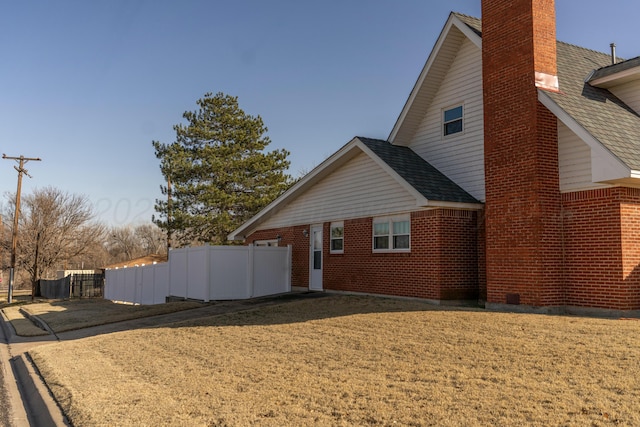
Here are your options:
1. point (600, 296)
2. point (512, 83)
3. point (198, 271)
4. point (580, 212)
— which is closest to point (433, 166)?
point (512, 83)

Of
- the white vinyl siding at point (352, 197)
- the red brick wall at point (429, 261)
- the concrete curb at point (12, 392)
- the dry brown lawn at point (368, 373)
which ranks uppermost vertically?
the white vinyl siding at point (352, 197)

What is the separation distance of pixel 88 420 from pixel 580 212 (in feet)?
35.3

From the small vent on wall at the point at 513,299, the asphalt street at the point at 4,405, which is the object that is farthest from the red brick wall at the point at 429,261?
→ the asphalt street at the point at 4,405

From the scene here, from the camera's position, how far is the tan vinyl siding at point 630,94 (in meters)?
13.6

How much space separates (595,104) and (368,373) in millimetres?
9719

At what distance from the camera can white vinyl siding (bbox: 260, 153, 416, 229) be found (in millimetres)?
16000

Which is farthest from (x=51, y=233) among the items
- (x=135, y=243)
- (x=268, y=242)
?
(x=135, y=243)

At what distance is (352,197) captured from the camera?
58.8 ft

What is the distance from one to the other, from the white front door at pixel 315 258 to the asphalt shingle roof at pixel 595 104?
29.4 ft

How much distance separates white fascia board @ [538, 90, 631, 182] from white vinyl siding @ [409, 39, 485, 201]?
9.95ft

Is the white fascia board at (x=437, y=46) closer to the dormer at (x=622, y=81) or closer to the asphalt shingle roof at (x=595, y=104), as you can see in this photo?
the asphalt shingle roof at (x=595, y=104)

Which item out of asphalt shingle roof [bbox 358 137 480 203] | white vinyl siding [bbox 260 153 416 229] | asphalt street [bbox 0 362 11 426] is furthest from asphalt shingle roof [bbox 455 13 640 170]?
asphalt street [bbox 0 362 11 426]

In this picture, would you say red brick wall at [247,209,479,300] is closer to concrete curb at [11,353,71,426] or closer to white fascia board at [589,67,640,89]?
white fascia board at [589,67,640,89]

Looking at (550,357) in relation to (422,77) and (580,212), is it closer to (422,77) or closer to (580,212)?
(580,212)
